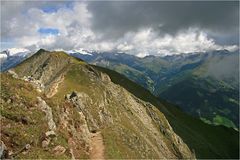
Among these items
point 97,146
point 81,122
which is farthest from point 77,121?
point 97,146

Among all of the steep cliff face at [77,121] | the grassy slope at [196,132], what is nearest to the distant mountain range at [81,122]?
the steep cliff face at [77,121]

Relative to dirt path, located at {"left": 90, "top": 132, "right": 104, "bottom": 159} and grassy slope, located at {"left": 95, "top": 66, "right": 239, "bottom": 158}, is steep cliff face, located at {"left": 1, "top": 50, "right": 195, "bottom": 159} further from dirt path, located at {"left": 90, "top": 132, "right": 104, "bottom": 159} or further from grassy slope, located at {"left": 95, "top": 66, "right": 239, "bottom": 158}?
grassy slope, located at {"left": 95, "top": 66, "right": 239, "bottom": 158}

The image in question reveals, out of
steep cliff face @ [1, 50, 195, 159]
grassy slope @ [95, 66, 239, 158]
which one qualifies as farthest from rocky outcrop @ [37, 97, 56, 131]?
grassy slope @ [95, 66, 239, 158]

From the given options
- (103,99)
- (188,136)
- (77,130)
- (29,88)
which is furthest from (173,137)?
(29,88)

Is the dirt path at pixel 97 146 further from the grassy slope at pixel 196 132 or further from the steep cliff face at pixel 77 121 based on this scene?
the grassy slope at pixel 196 132

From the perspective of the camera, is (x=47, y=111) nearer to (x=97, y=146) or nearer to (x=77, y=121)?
(x=77, y=121)

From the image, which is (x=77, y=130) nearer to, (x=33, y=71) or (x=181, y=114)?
(x=33, y=71)

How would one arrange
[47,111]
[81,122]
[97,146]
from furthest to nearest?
1. [81,122]
2. [97,146]
3. [47,111]
